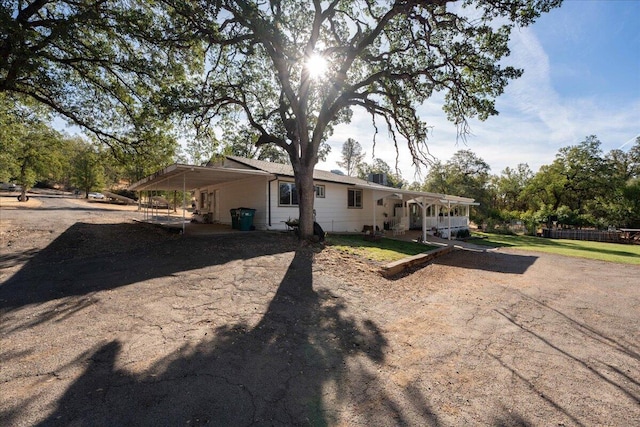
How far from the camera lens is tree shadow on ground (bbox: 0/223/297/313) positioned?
5.36m

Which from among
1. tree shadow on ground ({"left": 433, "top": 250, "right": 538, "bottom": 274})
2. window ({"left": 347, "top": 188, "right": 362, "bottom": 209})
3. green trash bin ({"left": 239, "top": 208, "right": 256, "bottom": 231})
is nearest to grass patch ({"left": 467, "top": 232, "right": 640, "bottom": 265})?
tree shadow on ground ({"left": 433, "top": 250, "right": 538, "bottom": 274})

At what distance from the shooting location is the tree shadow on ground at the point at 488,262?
10.0 m

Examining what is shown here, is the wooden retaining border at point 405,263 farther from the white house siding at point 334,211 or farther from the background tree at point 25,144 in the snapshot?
the background tree at point 25,144

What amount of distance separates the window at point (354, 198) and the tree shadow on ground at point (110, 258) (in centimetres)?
811

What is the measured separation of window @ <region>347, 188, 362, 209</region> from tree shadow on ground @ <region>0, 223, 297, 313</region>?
8.11 meters

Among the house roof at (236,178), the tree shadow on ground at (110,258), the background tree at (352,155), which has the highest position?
the background tree at (352,155)

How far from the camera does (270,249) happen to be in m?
9.32

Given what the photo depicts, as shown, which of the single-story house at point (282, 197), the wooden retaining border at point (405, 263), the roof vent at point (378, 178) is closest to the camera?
the wooden retaining border at point (405, 263)

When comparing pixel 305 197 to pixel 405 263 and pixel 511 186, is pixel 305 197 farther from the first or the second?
pixel 511 186

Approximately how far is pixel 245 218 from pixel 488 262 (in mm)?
10801

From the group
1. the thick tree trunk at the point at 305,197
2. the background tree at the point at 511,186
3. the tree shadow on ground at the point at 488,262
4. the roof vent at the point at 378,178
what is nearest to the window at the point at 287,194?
the thick tree trunk at the point at 305,197

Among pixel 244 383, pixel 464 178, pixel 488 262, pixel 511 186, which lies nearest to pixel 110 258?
pixel 244 383

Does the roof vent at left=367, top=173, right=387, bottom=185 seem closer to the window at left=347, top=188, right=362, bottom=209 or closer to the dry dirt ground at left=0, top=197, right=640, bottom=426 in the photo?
the window at left=347, top=188, right=362, bottom=209

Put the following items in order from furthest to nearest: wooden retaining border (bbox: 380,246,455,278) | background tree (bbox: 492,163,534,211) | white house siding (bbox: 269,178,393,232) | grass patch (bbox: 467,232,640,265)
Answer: background tree (bbox: 492,163,534,211) < white house siding (bbox: 269,178,393,232) < grass patch (bbox: 467,232,640,265) < wooden retaining border (bbox: 380,246,455,278)
